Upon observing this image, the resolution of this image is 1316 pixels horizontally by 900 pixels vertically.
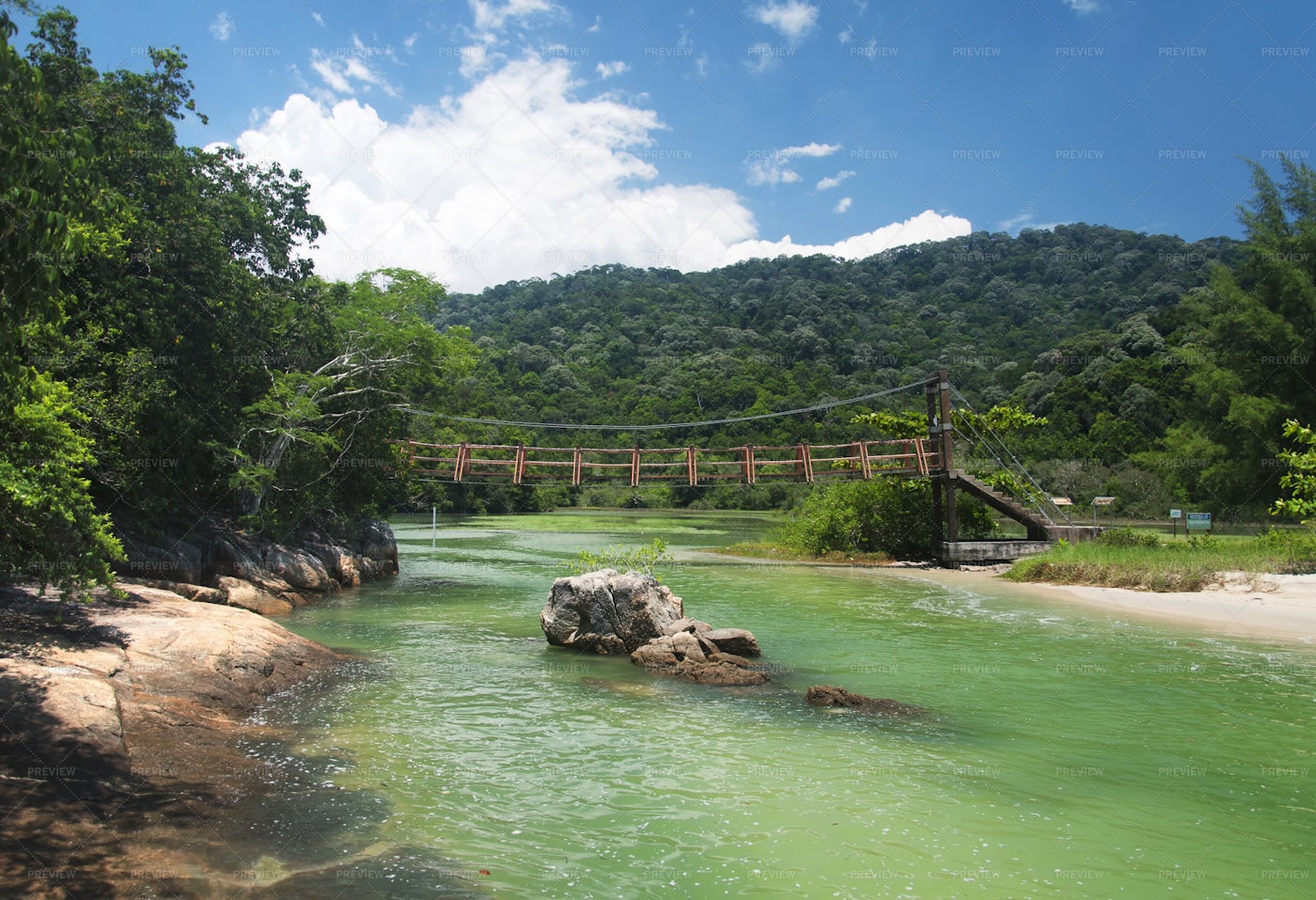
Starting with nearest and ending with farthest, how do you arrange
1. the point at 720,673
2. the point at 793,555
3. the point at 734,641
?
the point at 720,673 → the point at 734,641 → the point at 793,555

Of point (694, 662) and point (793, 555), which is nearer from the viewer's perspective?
point (694, 662)

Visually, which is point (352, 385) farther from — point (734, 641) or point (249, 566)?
point (734, 641)

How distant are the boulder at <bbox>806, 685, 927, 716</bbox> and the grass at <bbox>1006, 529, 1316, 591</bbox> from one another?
10464mm

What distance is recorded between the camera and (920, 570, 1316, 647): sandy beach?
42.2 ft

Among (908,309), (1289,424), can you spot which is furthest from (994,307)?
(1289,424)

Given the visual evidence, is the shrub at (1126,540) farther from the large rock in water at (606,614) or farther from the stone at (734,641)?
the large rock in water at (606,614)

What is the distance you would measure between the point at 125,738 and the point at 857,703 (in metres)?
6.65

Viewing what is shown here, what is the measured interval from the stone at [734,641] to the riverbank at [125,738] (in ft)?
16.0

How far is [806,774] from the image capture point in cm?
661

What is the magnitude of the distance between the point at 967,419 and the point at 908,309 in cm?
5252

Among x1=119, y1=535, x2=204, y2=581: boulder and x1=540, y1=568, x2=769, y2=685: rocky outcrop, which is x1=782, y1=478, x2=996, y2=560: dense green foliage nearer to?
x1=540, y1=568, x2=769, y2=685: rocky outcrop

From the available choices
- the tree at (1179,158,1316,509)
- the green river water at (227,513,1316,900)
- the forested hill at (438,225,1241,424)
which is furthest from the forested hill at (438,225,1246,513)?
the green river water at (227,513,1316,900)

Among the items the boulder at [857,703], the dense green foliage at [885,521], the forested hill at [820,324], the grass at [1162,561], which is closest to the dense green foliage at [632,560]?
the boulder at [857,703]

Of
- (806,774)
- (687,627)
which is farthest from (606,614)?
(806,774)
